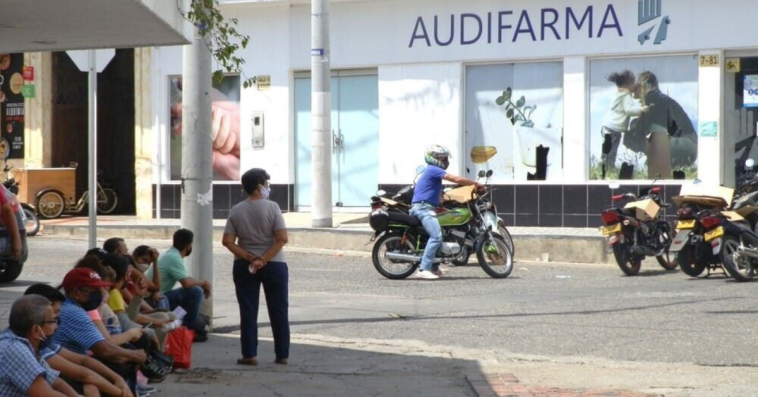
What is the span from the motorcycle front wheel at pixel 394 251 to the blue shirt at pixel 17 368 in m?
10.9

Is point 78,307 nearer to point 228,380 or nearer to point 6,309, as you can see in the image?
point 228,380

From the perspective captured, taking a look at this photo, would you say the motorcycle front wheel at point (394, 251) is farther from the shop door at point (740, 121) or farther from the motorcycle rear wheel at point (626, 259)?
Answer: the shop door at point (740, 121)

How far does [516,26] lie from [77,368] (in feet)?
54.7

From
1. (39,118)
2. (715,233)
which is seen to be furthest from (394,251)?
(39,118)

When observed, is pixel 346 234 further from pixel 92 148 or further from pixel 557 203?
pixel 92 148

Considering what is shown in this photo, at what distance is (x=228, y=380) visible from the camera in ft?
31.8

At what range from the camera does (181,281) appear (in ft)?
35.5

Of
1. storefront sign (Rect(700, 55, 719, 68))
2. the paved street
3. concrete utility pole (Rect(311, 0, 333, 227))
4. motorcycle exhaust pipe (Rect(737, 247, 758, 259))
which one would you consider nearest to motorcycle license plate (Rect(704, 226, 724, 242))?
motorcycle exhaust pipe (Rect(737, 247, 758, 259))

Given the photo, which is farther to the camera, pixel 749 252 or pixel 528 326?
pixel 749 252

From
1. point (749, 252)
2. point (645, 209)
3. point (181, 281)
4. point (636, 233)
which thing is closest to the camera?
point (181, 281)

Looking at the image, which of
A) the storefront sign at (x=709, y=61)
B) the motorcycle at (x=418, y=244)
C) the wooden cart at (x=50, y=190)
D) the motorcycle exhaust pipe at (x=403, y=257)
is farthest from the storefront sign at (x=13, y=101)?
the storefront sign at (x=709, y=61)

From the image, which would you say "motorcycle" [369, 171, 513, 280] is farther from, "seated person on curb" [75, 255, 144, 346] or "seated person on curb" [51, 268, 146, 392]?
"seated person on curb" [51, 268, 146, 392]

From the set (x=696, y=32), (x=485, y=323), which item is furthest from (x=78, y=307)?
(x=696, y=32)

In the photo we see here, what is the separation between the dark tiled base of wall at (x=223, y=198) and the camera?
24641 millimetres
